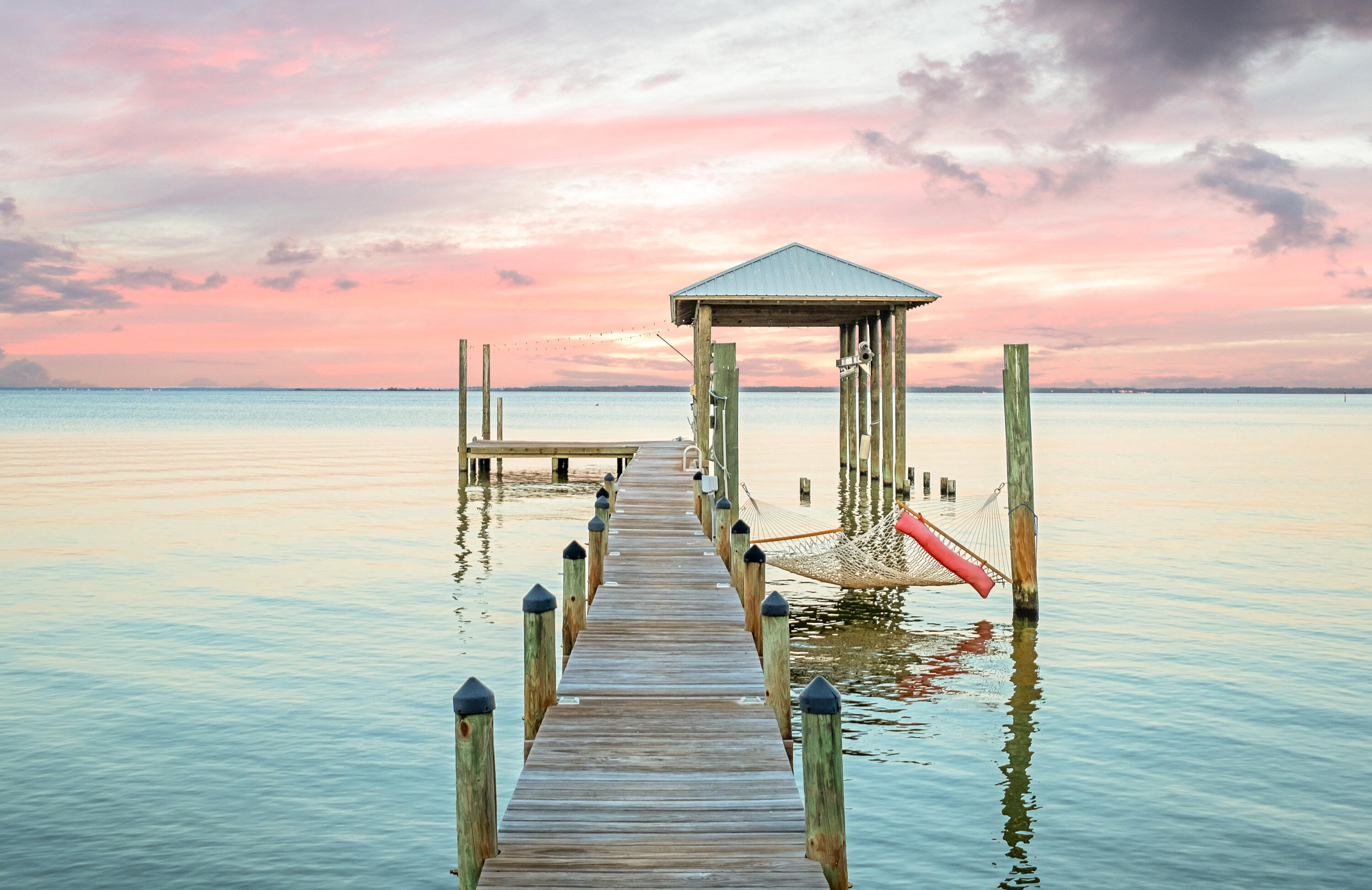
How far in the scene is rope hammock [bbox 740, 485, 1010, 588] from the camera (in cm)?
1600

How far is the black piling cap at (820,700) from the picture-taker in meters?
5.39

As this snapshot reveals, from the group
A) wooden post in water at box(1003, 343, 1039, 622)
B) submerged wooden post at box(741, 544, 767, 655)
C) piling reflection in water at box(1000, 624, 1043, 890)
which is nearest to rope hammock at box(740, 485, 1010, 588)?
wooden post in water at box(1003, 343, 1039, 622)

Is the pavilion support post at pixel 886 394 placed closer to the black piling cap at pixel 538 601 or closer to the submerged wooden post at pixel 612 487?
the submerged wooden post at pixel 612 487

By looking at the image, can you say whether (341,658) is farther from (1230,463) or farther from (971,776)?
(1230,463)

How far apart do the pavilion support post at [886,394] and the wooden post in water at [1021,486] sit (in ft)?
44.2

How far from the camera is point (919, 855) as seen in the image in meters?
7.89

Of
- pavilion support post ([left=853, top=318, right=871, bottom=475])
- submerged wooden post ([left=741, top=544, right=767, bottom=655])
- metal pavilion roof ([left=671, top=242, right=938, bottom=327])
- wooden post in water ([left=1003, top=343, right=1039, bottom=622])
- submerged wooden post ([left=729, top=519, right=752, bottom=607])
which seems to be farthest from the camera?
pavilion support post ([left=853, top=318, right=871, bottom=475])

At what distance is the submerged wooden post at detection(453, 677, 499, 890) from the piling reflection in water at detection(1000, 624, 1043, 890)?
420 cm

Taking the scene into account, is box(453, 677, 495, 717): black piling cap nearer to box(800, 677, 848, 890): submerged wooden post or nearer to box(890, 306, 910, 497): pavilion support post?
box(800, 677, 848, 890): submerged wooden post

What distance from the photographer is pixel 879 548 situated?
19.7 meters

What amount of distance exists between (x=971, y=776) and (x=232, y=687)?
8809mm

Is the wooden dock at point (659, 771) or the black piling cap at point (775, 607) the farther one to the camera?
the black piling cap at point (775, 607)

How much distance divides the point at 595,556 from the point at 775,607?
14.6 feet

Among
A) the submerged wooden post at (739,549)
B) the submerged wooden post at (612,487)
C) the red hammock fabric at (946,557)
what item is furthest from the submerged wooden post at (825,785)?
the submerged wooden post at (612,487)
